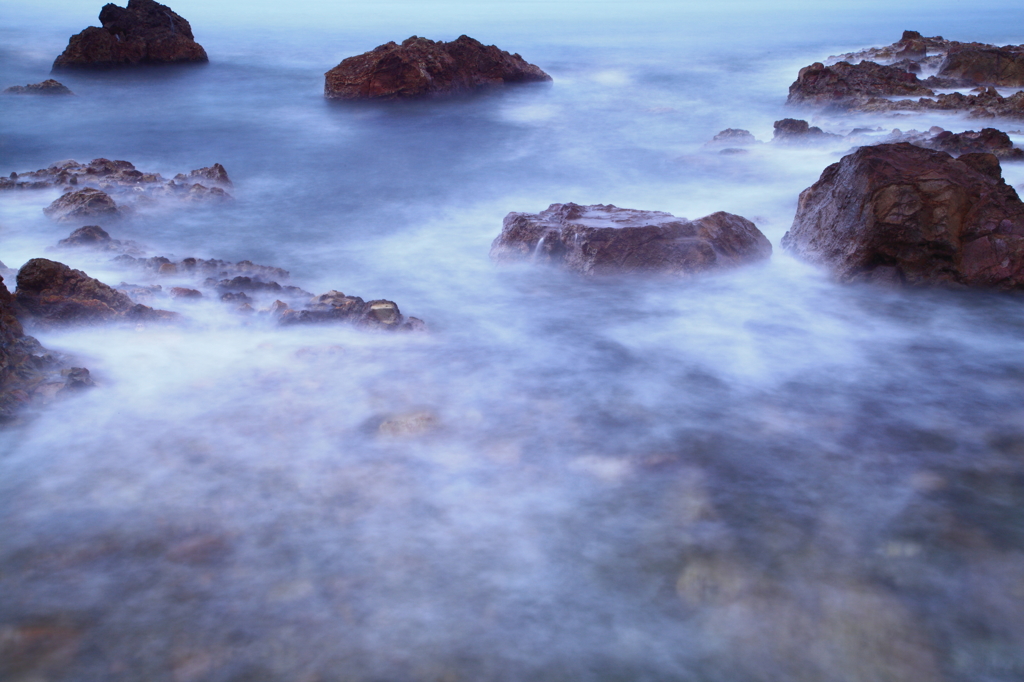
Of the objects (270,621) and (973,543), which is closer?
(270,621)

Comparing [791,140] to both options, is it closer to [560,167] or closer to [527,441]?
[560,167]

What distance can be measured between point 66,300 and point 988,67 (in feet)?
54.8

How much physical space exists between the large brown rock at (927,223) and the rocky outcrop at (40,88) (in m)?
15.0

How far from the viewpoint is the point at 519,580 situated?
2.74 metres

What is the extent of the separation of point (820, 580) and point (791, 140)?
9.59 metres

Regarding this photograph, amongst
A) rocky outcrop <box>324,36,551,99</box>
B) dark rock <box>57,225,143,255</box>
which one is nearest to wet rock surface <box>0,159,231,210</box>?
dark rock <box>57,225,143,255</box>

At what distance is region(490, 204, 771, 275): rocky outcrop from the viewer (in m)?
6.00

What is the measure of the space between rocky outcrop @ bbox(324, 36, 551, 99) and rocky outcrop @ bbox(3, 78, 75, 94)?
202 inches

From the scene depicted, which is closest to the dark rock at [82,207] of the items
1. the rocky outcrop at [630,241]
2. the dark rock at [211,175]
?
the dark rock at [211,175]

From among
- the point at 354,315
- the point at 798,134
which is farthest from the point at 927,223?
the point at 798,134

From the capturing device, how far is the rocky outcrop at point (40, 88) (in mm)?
14445

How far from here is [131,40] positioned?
17844mm

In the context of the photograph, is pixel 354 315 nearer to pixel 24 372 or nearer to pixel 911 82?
pixel 24 372

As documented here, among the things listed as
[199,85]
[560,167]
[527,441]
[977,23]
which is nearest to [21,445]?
[527,441]
